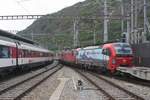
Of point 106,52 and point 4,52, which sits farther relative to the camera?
point 106,52

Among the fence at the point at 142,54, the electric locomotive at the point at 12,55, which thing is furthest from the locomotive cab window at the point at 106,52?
the electric locomotive at the point at 12,55

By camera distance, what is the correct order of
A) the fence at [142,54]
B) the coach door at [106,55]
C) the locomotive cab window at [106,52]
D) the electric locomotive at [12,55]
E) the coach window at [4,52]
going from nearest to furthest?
the coach window at [4,52] → the electric locomotive at [12,55] → the fence at [142,54] → the locomotive cab window at [106,52] → the coach door at [106,55]

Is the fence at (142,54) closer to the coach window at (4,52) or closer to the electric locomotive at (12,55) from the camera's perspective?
the electric locomotive at (12,55)

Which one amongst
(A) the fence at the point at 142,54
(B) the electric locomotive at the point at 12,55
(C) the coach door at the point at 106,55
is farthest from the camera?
(C) the coach door at the point at 106,55

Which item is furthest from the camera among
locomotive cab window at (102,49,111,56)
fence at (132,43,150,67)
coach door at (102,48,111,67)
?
coach door at (102,48,111,67)

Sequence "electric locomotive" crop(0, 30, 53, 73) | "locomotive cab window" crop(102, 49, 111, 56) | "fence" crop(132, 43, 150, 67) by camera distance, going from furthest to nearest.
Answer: "locomotive cab window" crop(102, 49, 111, 56), "fence" crop(132, 43, 150, 67), "electric locomotive" crop(0, 30, 53, 73)

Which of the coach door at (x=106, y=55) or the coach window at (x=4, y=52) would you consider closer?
the coach window at (x=4, y=52)

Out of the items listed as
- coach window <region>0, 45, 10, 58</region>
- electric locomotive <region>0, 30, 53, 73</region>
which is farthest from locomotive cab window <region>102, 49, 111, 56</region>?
coach window <region>0, 45, 10, 58</region>

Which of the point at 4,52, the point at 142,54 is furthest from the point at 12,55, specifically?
the point at 142,54

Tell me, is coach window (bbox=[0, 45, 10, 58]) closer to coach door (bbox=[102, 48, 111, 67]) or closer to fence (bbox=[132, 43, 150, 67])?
coach door (bbox=[102, 48, 111, 67])

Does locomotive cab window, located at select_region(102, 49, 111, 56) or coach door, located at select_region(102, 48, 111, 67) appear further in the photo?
coach door, located at select_region(102, 48, 111, 67)

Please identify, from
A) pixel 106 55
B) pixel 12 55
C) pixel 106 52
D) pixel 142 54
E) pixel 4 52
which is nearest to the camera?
pixel 4 52

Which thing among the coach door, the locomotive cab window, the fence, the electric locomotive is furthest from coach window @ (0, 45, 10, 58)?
the fence

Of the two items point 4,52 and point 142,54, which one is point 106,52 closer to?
point 142,54
